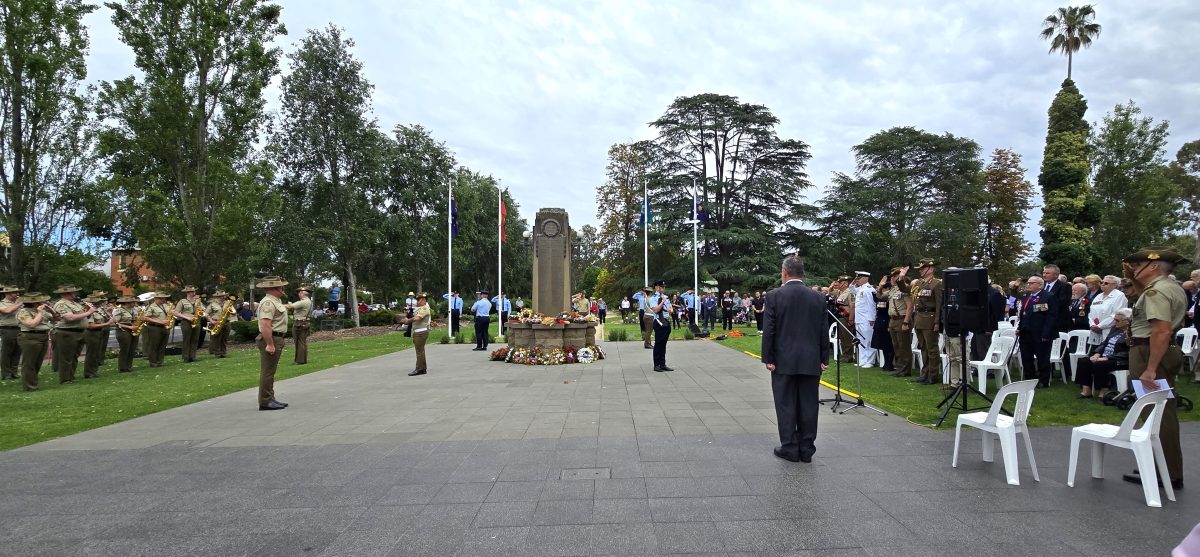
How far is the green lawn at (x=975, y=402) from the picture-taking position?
23.3 feet

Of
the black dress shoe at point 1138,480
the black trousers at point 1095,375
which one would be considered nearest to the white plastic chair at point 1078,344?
the black trousers at point 1095,375

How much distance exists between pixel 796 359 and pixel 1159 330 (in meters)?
2.70

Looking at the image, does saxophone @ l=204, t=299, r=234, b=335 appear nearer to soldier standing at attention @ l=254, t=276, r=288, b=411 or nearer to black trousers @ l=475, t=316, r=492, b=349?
black trousers @ l=475, t=316, r=492, b=349

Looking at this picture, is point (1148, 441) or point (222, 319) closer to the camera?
point (1148, 441)

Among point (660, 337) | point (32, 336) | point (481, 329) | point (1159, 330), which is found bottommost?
point (481, 329)

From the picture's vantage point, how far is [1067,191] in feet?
109

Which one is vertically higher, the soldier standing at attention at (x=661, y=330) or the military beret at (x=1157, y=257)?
the military beret at (x=1157, y=257)

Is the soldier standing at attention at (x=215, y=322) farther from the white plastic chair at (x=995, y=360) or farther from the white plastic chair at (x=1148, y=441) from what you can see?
the white plastic chair at (x=1148, y=441)

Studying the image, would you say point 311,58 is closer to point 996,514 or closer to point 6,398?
point 6,398

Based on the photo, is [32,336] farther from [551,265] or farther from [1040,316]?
[1040,316]

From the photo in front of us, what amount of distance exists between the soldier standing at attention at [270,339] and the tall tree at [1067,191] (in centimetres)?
3677

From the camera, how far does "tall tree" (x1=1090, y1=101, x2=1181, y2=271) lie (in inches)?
1259

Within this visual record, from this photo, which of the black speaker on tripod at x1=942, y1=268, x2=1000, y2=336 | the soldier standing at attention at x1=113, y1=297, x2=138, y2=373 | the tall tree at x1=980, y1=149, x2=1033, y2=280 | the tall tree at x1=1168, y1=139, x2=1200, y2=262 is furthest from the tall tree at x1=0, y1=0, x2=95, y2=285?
the tall tree at x1=1168, y1=139, x2=1200, y2=262

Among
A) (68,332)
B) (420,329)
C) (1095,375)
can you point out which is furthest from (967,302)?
(68,332)
